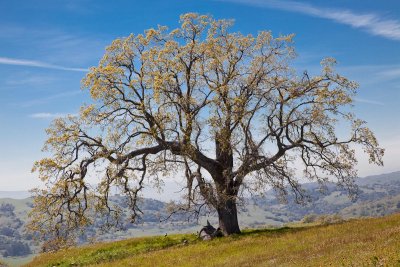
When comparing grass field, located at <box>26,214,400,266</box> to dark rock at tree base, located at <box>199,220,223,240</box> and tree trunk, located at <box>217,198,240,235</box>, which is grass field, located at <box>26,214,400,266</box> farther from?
tree trunk, located at <box>217,198,240,235</box>

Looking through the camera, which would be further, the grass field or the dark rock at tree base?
the dark rock at tree base

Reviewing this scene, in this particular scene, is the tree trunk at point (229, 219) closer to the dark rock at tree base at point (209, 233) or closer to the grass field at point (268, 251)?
the dark rock at tree base at point (209, 233)

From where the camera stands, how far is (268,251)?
21.4m

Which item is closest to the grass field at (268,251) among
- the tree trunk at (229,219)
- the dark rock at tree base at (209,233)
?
the dark rock at tree base at (209,233)

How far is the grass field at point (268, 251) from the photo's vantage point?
48.8 feet

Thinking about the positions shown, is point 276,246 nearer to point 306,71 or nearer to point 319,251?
point 319,251

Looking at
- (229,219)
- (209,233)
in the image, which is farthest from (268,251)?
(209,233)

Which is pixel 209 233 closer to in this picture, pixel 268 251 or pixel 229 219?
pixel 229 219

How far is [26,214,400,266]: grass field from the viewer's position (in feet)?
48.8

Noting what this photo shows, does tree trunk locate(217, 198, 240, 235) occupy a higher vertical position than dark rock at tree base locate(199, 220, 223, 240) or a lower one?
higher

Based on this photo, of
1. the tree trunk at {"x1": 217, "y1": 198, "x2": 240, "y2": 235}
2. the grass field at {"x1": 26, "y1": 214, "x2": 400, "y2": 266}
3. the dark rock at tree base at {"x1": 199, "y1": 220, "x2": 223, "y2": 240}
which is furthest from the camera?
the tree trunk at {"x1": 217, "y1": 198, "x2": 240, "y2": 235}

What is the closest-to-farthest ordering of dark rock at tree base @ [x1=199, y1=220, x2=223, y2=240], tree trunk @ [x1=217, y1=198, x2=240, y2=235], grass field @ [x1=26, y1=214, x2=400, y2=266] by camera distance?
grass field @ [x1=26, y1=214, x2=400, y2=266], dark rock at tree base @ [x1=199, y1=220, x2=223, y2=240], tree trunk @ [x1=217, y1=198, x2=240, y2=235]

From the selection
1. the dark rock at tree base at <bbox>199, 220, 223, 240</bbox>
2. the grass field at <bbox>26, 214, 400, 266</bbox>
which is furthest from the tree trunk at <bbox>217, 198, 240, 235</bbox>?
the grass field at <bbox>26, 214, 400, 266</bbox>

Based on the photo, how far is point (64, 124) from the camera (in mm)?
30641
